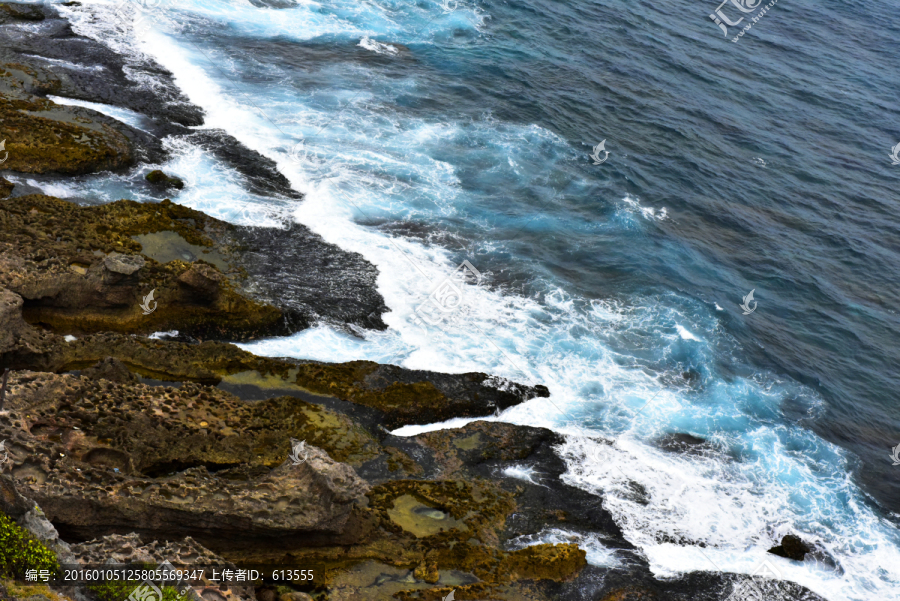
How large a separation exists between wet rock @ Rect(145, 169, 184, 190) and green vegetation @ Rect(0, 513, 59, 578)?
67.2 feet

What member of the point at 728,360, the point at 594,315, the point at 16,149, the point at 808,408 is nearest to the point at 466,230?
A: the point at 594,315

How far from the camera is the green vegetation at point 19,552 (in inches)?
651

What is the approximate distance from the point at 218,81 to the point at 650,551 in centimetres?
3534

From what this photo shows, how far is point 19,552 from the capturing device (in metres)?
16.6

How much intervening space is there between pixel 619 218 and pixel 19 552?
109ft

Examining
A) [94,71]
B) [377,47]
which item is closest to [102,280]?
[94,71]

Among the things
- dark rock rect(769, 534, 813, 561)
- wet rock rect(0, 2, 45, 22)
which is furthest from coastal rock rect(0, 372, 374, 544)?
wet rock rect(0, 2, 45, 22)

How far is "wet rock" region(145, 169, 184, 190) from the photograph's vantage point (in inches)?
Result: 1344

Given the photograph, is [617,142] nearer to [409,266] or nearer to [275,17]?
[409,266]

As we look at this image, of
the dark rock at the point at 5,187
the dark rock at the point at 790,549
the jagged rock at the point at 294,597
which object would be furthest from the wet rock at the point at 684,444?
the dark rock at the point at 5,187

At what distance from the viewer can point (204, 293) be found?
27875mm

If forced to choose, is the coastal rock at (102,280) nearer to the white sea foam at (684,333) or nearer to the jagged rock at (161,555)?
the jagged rock at (161,555)

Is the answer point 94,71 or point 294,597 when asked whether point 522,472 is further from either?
point 94,71

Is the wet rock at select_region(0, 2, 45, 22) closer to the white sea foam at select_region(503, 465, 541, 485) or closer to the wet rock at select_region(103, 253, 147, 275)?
the wet rock at select_region(103, 253, 147, 275)
